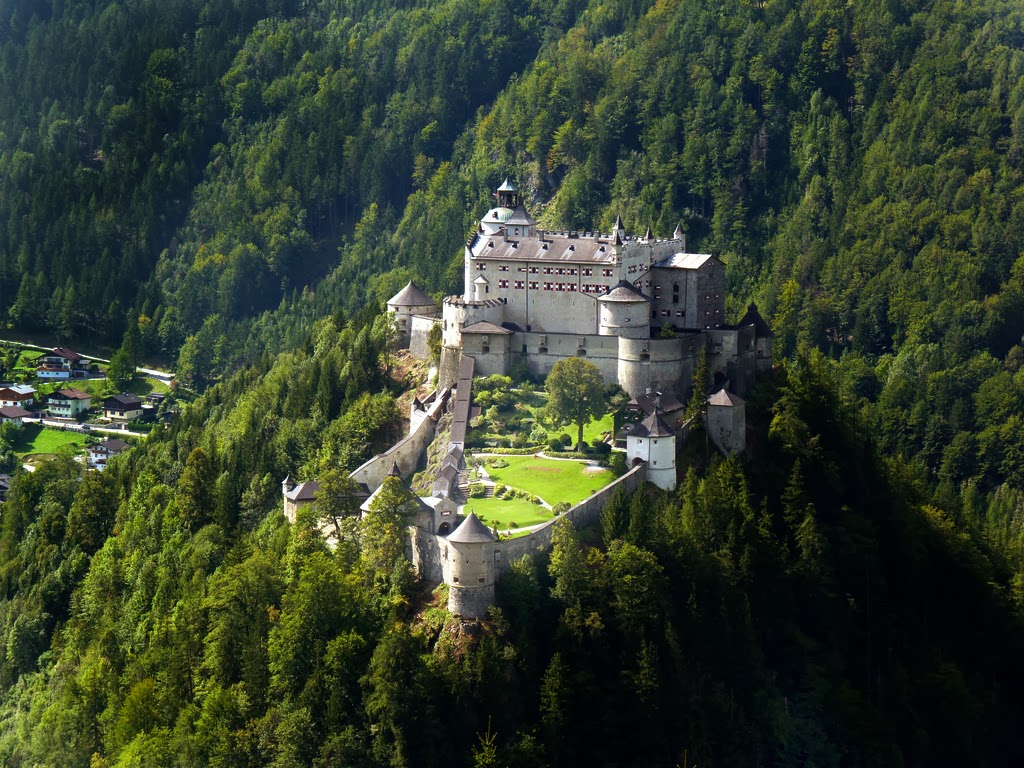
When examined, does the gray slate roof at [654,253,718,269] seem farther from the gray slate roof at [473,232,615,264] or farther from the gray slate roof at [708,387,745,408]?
the gray slate roof at [708,387,745,408]

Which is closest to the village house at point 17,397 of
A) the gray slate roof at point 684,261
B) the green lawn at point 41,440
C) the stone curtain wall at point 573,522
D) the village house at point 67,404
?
the village house at point 67,404

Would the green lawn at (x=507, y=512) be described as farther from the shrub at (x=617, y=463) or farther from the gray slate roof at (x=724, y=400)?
the gray slate roof at (x=724, y=400)

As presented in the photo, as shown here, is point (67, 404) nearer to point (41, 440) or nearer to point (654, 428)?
point (41, 440)

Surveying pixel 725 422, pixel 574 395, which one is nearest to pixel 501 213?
pixel 574 395

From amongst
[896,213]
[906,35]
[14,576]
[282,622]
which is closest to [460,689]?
[282,622]

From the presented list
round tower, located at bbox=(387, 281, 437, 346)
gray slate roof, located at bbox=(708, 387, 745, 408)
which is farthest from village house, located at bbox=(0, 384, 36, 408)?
gray slate roof, located at bbox=(708, 387, 745, 408)
